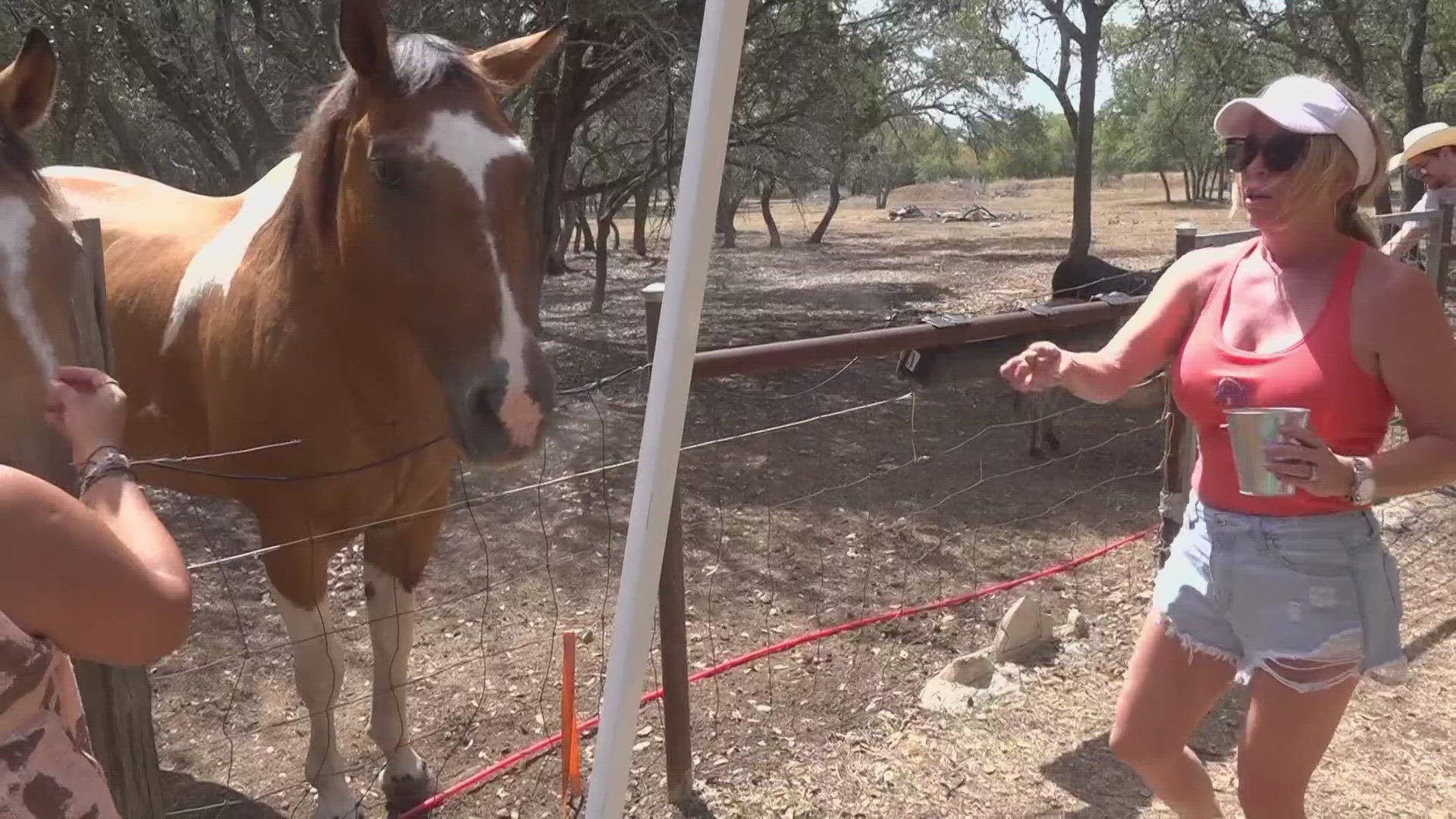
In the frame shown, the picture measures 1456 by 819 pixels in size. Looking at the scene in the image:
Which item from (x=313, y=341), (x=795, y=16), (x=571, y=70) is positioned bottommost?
(x=313, y=341)

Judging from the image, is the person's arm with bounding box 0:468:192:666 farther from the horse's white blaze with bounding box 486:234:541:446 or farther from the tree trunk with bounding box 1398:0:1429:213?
the tree trunk with bounding box 1398:0:1429:213

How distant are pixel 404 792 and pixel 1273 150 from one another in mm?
2971

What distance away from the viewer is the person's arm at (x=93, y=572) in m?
1.00

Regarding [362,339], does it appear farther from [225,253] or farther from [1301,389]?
[1301,389]

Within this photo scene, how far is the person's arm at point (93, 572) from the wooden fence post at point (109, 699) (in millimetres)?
737

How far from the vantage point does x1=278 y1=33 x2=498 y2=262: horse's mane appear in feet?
8.17

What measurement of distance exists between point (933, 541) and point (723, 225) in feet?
71.2

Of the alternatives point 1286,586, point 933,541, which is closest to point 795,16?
point 933,541

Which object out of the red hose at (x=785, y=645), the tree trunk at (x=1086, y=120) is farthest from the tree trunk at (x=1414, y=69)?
the red hose at (x=785, y=645)

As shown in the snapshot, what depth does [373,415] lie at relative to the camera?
2705mm

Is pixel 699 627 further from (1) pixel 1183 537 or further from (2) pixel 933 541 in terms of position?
(1) pixel 1183 537

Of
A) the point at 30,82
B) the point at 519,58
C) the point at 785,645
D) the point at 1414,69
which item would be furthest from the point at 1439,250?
the point at 1414,69

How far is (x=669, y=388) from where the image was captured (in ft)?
4.58

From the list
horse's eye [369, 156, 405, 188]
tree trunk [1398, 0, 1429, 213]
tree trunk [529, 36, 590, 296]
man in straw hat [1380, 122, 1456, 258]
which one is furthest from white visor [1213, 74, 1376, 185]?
tree trunk [1398, 0, 1429, 213]
